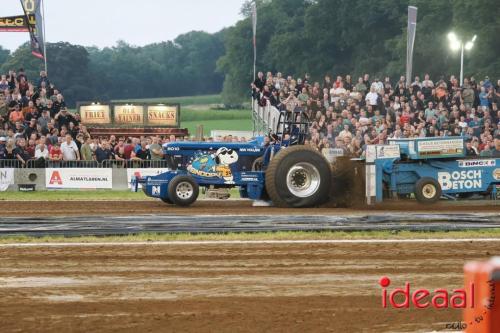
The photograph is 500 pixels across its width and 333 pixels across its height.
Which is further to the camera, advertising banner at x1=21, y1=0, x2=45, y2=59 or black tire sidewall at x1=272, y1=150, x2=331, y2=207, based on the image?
advertising banner at x1=21, y1=0, x2=45, y2=59

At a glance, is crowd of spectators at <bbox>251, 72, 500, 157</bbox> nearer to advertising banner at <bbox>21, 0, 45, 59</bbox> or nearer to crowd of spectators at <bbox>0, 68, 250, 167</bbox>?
crowd of spectators at <bbox>0, 68, 250, 167</bbox>

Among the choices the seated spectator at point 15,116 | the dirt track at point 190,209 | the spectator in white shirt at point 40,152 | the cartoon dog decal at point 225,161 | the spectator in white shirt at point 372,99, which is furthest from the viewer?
the spectator in white shirt at point 372,99

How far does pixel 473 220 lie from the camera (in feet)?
45.1

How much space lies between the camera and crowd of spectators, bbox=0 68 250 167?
23547mm

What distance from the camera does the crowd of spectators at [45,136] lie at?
23.5m

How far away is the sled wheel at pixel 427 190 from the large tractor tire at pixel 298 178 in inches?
70.9

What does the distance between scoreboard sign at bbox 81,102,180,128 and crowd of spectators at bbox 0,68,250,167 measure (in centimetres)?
599

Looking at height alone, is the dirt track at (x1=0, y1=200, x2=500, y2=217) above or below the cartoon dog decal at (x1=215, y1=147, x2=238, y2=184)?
below

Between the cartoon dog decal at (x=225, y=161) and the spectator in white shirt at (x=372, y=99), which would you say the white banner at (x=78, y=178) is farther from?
the spectator in white shirt at (x=372, y=99)

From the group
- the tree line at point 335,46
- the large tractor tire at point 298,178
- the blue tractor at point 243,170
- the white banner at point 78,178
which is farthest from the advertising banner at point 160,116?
the tree line at point 335,46

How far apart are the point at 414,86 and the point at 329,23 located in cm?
4186

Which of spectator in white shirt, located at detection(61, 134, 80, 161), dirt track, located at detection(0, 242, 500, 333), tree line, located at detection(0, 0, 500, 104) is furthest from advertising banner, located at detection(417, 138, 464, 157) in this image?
tree line, located at detection(0, 0, 500, 104)

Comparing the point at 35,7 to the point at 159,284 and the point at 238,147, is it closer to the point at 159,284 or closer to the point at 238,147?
the point at 238,147

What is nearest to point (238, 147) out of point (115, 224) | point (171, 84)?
point (115, 224)
